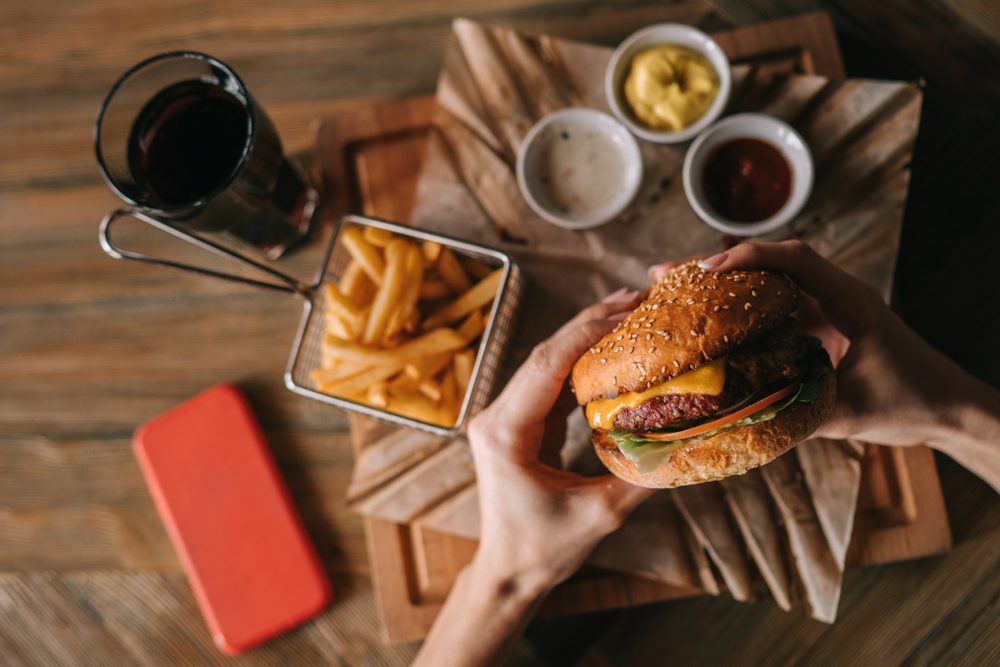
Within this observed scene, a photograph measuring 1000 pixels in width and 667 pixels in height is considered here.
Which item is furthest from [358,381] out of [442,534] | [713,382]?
[713,382]

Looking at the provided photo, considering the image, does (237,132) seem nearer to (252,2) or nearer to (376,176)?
(376,176)

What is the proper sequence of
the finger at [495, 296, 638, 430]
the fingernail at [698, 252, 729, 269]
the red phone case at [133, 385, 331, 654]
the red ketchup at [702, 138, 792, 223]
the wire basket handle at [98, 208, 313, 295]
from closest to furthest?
the fingernail at [698, 252, 729, 269]
the finger at [495, 296, 638, 430]
the wire basket handle at [98, 208, 313, 295]
the red ketchup at [702, 138, 792, 223]
the red phone case at [133, 385, 331, 654]

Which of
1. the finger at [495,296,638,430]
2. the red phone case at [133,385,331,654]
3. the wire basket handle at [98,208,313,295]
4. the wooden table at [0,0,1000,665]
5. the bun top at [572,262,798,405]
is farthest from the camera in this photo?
the red phone case at [133,385,331,654]

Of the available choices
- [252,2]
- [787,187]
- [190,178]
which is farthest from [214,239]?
[787,187]

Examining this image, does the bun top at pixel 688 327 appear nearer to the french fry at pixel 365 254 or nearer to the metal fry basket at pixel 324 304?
the metal fry basket at pixel 324 304

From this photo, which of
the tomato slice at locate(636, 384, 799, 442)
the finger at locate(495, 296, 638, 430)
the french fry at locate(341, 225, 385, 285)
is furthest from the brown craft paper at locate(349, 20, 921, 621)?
the tomato slice at locate(636, 384, 799, 442)

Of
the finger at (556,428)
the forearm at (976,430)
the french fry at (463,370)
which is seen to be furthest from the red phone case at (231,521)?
the forearm at (976,430)

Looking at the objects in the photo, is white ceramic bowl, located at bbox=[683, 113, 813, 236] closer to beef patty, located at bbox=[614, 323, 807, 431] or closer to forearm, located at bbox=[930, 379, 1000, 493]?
beef patty, located at bbox=[614, 323, 807, 431]
